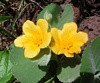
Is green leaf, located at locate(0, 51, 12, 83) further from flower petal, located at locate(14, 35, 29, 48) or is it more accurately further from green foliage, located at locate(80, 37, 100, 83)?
green foliage, located at locate(80, 37, 100, 83)

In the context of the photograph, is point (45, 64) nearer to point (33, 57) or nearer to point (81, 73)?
point (33, 57)

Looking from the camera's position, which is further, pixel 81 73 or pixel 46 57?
pixel 81 73

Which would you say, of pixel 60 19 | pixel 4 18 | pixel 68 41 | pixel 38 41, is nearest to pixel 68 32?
pixel 68 41

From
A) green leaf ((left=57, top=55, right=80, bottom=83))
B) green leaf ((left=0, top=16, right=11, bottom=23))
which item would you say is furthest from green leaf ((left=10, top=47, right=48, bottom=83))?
green leaf ((left=0, top=16, right=11, bottom=23))

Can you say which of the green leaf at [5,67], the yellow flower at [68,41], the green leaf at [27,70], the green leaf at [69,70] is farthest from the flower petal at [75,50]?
the green leaf at [5,67]

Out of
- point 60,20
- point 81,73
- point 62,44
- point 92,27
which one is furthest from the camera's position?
point 92,27

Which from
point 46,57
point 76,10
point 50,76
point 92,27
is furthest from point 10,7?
point 46,57
